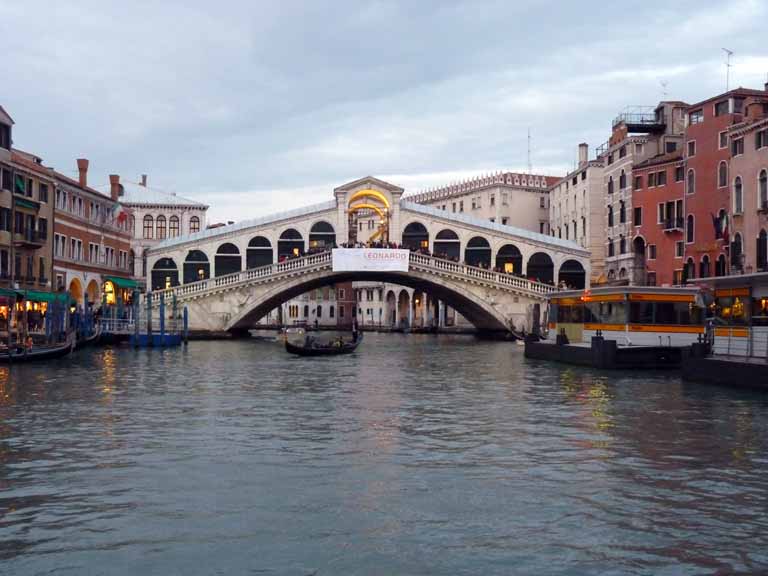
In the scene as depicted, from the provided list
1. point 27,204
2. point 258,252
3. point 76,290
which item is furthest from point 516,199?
point 27,204

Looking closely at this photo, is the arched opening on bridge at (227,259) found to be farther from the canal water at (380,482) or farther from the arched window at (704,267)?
the canal water at (380,482)

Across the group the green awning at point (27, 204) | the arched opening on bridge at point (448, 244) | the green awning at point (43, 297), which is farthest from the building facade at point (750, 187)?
the green awning at point (27, 204)

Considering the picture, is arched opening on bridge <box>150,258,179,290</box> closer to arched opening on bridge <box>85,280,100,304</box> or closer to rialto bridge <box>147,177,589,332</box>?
rialto bridge <box>147,177,589,332</box>

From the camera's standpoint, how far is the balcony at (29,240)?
38812 millimetres

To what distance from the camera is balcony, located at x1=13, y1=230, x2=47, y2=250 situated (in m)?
38.8

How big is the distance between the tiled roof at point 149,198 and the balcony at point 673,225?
34.6 metres

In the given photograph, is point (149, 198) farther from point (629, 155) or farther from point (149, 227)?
point (629, 155)

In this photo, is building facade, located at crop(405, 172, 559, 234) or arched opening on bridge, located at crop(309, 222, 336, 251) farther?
building facade, located at crop(405, 172, 559, 234)

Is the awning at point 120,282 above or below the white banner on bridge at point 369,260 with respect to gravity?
below

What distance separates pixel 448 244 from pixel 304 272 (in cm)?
1073

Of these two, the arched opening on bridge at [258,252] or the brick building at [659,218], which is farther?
the arched opening on bridge at [258,252]

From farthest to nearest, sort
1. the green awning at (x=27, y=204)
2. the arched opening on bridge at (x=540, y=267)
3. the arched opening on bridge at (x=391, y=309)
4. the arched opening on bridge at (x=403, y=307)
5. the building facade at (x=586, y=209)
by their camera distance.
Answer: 1. the arched opening on bridge at (x=391, y=309)
2. the arched opening on bridge at (x=403, y=307)
3. the arched opening on bridge at (x=540, y=267)
4. the building facade at (x=586, y=209)
5. the green awning at (x=27, y=204)

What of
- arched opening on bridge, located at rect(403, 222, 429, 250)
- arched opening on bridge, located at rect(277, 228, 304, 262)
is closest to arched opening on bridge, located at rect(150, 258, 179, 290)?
arched opening on bridge, located at rect(277, 228, 304, 262)

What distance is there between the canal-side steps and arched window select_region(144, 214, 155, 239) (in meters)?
17.8
